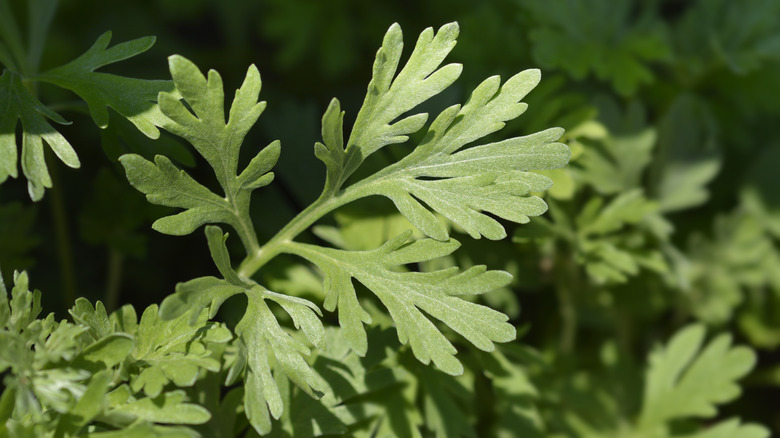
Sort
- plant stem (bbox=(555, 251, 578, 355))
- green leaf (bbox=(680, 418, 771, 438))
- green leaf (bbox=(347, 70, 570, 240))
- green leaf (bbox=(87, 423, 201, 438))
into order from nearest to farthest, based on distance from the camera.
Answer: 1. green leaf (bbox=(87, 423, 201, 438))
2. green leaf (bbox=(347, 70, 570, 240))
3. green leaf (bbox=(680, 418, 771, 438))
4. plant stem (bbox=(555, 251, 578, 355))

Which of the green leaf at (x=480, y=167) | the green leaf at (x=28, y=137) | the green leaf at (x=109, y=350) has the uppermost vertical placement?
the green leaf at (x=480, y=167)

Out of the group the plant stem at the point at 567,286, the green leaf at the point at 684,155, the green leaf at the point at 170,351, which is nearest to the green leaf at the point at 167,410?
the green leaf at the point at 170,351

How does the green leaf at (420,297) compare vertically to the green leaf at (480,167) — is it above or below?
below

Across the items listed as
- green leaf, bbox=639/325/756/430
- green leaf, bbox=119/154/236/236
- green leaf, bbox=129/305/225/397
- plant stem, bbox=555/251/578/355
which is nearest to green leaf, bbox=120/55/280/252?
green leaf, bbox=119/154/236/236

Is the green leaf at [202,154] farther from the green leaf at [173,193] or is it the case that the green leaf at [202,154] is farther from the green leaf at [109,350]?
the green leaf at [109,350]

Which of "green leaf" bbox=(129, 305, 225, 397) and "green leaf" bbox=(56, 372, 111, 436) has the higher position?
"green leaf" bbox=(129, 305, 225, 397)

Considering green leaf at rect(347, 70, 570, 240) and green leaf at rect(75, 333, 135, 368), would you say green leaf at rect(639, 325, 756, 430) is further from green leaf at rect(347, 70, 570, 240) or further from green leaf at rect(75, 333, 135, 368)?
green leaf at rect(75, 333, 135, 368)
